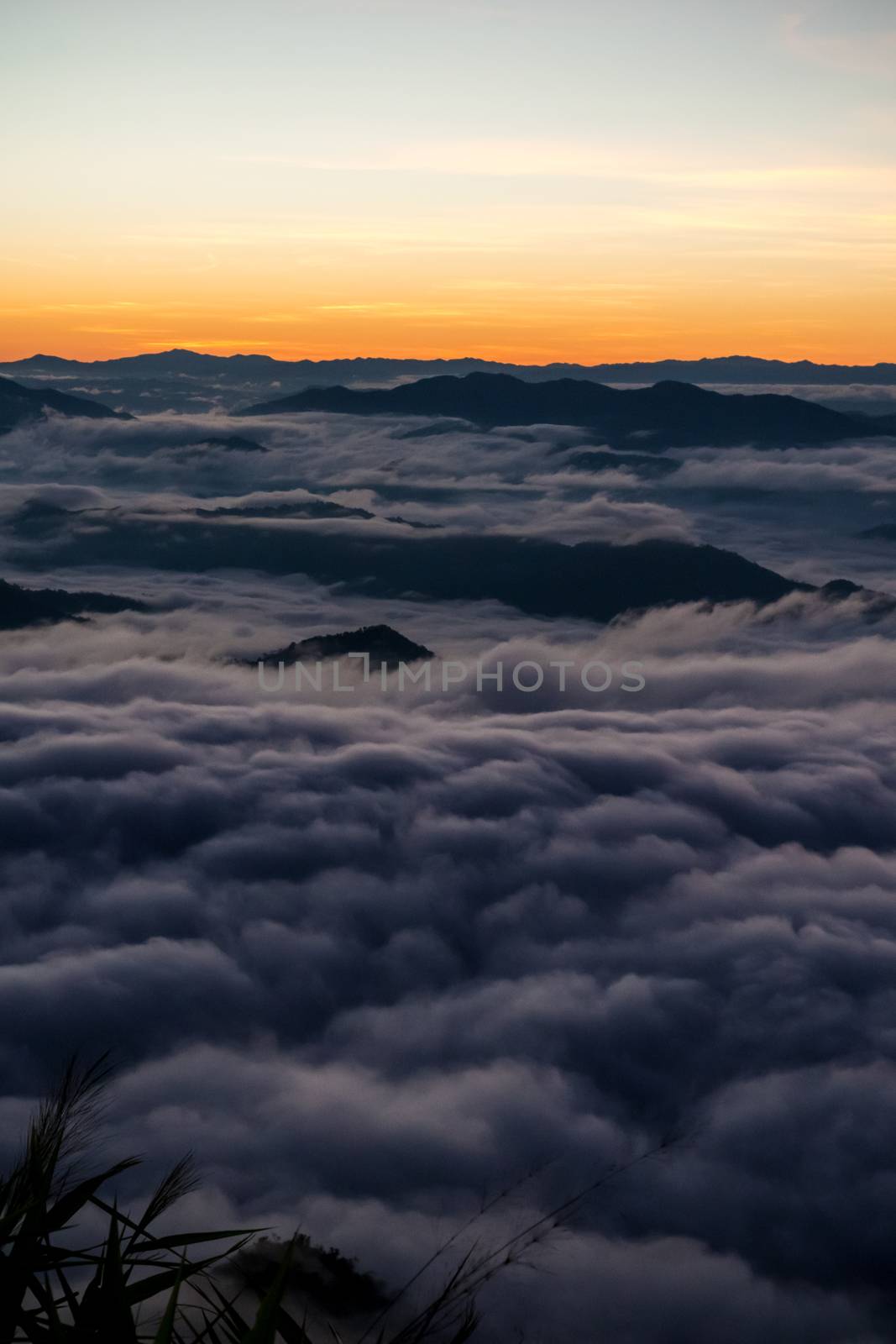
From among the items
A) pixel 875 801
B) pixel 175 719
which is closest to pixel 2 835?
pixel 175 719

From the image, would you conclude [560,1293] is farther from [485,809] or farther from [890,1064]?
[485,809]

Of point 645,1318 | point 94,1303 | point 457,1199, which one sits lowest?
point 645,1318

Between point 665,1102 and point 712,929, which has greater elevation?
point 712,929

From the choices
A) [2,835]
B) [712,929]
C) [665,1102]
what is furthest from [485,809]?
[2,835]

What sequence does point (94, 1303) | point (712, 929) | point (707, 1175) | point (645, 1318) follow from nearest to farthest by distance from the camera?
1. point (94, 1303)
2. point (645, 1318)
3. point (707, 1175)
4. point (712, 929)

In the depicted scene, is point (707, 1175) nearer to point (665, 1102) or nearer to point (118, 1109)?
point (665, 1102)

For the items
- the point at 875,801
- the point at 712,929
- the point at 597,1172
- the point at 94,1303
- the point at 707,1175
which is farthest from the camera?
the point at 875,801

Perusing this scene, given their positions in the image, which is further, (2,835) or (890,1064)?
(2,835)

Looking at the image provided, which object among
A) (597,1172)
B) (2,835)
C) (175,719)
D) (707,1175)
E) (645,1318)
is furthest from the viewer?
(175,719)

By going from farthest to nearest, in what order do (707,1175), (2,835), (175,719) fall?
(175,719) < (2,835) < (707,1175)
